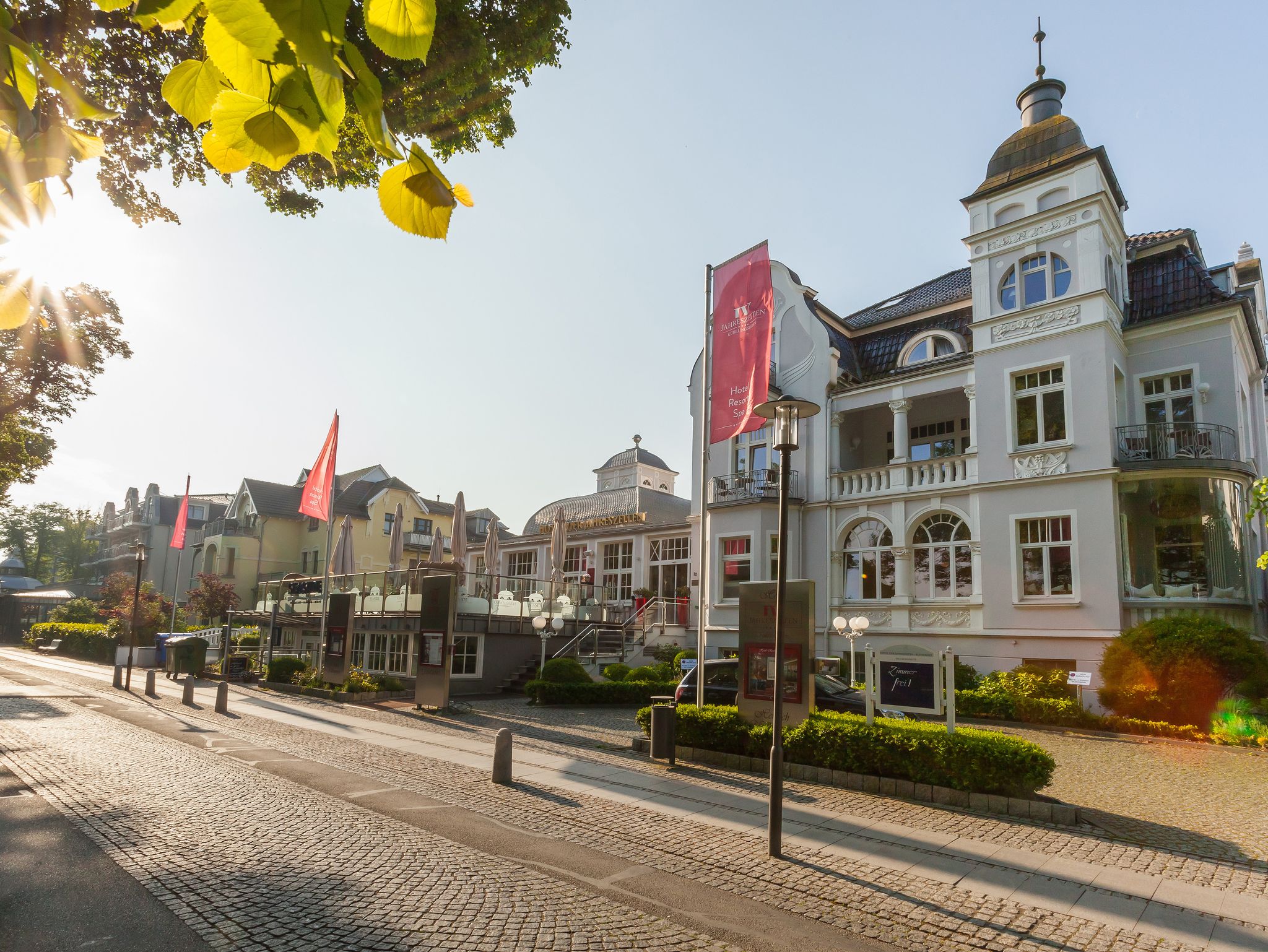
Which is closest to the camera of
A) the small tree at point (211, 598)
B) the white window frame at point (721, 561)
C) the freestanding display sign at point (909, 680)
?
the freestanding display sign at point (909, 680)

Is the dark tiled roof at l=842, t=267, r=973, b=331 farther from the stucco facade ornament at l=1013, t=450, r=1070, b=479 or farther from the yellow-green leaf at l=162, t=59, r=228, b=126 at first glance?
the yellow-green leaf at l=162, t=59, r=228, b=126

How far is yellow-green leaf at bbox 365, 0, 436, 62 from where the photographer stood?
1.64 meters

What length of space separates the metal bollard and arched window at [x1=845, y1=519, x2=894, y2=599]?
16753 mm

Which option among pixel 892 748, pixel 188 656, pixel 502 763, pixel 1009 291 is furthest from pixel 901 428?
pixel 188 656

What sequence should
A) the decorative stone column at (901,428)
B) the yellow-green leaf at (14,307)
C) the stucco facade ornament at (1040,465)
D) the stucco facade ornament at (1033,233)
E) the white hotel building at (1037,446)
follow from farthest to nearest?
the decorative stone column at (901,428) < the stucco facade ornament at (1033,233) < the stucco facade ornament at (1040,465) < the white hotel building at (1037,446) < the yellow-green leaf at (14,307)

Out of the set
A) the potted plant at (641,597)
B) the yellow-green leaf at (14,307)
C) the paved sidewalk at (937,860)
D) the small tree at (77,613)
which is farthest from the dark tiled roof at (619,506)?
the yellow-green leaf at (14,307)

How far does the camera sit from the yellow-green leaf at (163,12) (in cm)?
163

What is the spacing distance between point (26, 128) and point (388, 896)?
6.28m

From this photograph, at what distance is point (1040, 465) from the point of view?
21.8 m

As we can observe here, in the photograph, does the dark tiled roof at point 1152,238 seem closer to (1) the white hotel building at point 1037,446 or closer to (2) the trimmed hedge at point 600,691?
(1) the white hotel building at point 1037,446

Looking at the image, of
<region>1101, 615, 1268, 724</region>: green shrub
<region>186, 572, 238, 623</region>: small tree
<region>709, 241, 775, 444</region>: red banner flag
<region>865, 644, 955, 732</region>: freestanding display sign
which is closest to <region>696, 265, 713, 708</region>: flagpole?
<region>709, 241, 775, 444</region>: red banner flag

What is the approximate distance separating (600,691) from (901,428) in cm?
1291

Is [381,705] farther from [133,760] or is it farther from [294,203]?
[294,203]

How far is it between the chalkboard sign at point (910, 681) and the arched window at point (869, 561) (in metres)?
11.7
